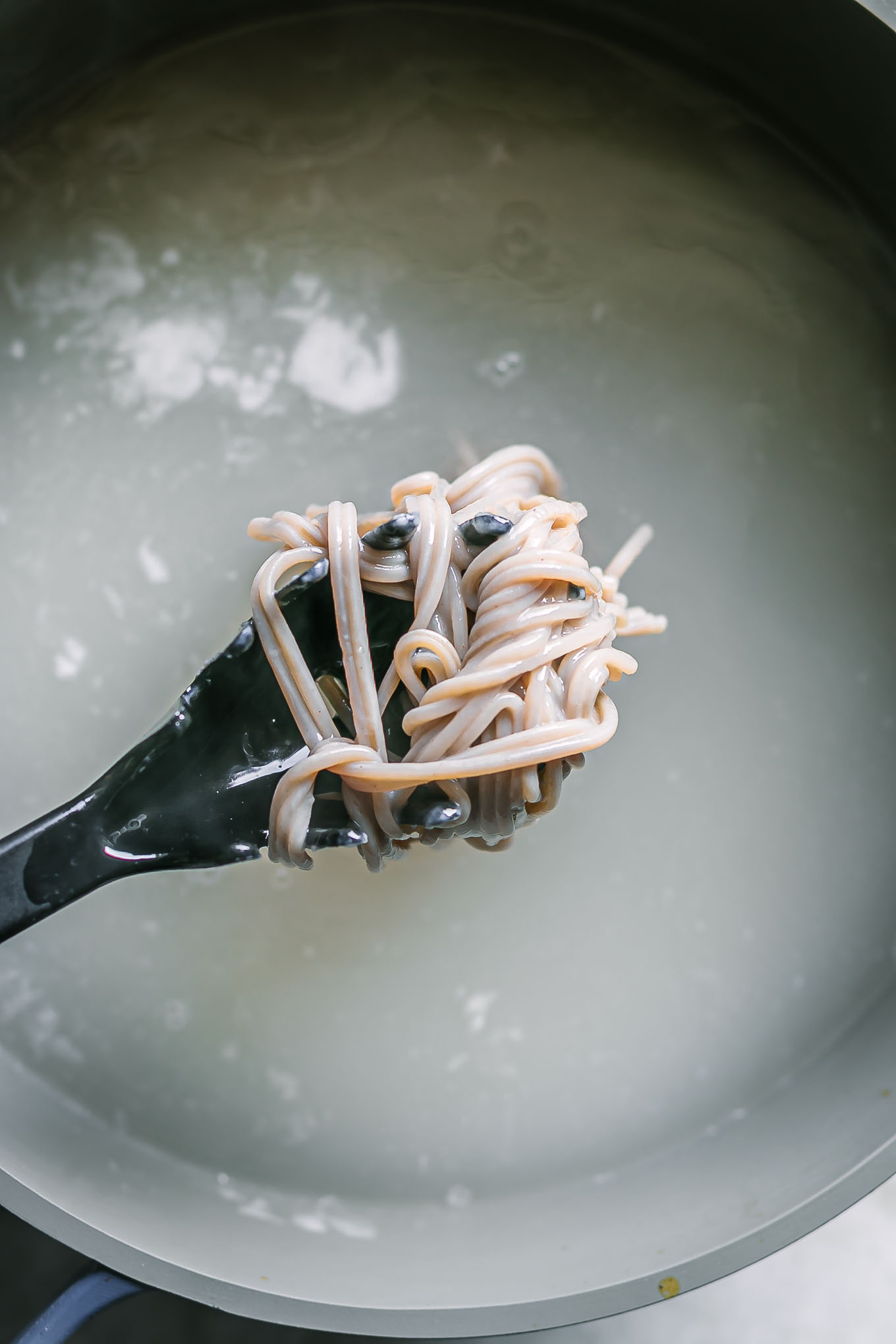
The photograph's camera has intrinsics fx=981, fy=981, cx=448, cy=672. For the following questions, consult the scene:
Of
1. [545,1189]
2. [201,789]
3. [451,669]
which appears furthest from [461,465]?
[545,1189]

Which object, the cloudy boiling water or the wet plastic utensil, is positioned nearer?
the wet plastic utensil

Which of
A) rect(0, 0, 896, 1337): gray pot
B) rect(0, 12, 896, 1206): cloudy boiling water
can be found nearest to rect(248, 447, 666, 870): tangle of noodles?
rect(0, 12, 896, 1206): cloudy boiling water

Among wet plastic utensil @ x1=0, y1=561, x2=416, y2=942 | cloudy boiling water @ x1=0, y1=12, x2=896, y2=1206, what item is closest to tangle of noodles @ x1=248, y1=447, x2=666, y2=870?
wet plastic utensil @ x1=0, y1=561, x2=416, y2=942

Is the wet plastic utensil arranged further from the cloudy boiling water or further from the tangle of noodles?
the cloudy boiling water

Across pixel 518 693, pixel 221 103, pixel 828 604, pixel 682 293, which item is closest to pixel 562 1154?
pixel 518 693

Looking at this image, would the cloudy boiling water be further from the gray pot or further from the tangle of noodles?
the tangle of noodles

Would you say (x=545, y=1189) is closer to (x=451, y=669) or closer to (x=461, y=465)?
(x=451, y=669)

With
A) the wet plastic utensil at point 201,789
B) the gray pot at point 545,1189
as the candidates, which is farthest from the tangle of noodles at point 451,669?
the gray pot at point 545,1189
